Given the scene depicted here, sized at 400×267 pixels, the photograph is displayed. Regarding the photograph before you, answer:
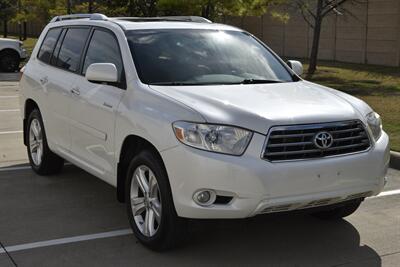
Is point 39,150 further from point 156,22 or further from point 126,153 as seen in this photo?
point 126,153

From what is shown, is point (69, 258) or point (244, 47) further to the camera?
point (244, 47)

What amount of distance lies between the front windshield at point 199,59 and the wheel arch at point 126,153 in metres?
0.51

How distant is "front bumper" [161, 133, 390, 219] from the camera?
4.14 m

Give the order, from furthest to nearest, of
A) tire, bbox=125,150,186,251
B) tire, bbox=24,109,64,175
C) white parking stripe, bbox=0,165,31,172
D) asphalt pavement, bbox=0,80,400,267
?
1. white parking stripe, bbox=0,165,31,172
2. tire, bbox=24,109,64,175
3. asphalt pavement, bbox=0,80,400,267
4. tire, bbox=125,150,186,251

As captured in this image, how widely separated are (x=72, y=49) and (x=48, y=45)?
2.78 ft

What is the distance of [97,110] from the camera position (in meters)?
5.41

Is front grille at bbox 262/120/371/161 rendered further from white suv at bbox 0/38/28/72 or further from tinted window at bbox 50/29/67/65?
white suv at bbox 0/38/28/72

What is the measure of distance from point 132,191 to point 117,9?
20715mm

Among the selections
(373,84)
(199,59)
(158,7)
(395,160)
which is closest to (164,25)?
(199,59)

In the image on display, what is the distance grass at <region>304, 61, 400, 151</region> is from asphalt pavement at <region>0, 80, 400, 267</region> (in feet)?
9.66

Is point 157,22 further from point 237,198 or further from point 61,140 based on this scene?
point 237,198

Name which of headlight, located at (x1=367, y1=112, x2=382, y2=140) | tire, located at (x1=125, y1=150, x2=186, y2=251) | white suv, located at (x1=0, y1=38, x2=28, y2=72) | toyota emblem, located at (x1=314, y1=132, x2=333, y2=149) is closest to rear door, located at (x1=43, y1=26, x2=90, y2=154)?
tire, located at (x1=125, y1=150, x2=186, y2=251)

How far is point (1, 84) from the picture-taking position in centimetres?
1831

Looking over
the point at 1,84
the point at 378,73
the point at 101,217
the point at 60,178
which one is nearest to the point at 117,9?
the point at 1,84
